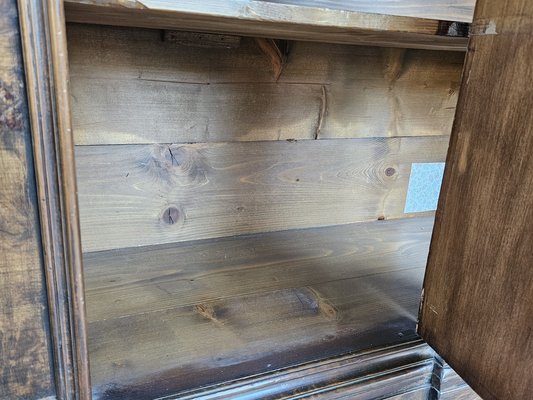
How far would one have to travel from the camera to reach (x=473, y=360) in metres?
0.57

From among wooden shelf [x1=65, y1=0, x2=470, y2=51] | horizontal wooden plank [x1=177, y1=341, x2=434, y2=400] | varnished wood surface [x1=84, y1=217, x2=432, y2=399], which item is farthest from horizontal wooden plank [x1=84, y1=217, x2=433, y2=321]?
wooden shelf [x1=65, y1=0, x2=470, y2=51]

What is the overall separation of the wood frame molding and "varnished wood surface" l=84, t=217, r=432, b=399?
0.11 m

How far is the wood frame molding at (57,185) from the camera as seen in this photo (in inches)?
15.0

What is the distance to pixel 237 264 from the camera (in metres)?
0.90

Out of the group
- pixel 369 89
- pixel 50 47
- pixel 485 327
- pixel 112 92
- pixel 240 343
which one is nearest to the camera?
pixel 50 47

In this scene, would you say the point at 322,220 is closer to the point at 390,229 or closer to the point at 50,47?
the point at 390,229

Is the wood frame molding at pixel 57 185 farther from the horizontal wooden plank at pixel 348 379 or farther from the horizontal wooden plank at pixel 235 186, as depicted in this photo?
the horizontal wooden plank at pixel 235 186

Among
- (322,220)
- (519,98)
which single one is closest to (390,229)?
(322,220)

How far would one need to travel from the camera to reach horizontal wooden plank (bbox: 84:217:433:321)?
2.52 feet

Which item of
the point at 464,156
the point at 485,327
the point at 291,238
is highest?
the point at 464,156

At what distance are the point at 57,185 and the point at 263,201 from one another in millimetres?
635

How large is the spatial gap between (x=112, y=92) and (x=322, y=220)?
550 millimetres

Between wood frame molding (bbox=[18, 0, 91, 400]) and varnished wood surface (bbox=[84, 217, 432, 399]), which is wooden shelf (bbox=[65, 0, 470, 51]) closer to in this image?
wood frame molding (bbox=[18, 0, 91, 400])

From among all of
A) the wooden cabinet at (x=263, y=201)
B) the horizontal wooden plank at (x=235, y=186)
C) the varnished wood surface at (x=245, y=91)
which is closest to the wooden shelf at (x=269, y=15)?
the wooden cabinet at (x=263, y=201)
